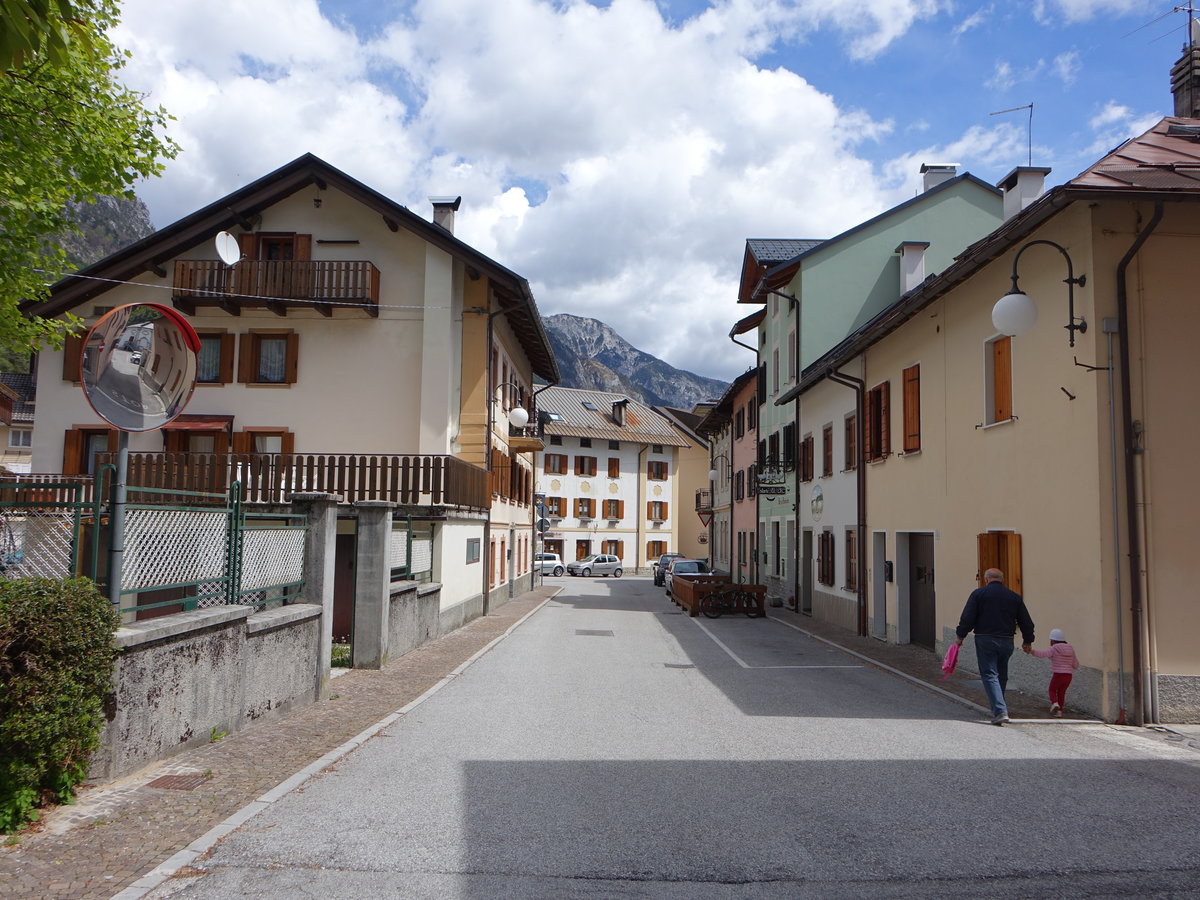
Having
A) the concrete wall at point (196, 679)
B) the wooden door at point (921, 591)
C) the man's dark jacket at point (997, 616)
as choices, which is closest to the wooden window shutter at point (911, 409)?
the wooden door at point (921, 591)

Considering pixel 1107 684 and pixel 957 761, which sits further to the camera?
pixel 1107 684

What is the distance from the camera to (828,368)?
20516 mm

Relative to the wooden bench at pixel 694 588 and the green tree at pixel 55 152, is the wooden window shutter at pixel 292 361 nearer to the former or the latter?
the green tree at pixel 55 152

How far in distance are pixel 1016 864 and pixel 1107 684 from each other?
18.5ft

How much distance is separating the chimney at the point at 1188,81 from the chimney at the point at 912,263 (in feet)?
34.5

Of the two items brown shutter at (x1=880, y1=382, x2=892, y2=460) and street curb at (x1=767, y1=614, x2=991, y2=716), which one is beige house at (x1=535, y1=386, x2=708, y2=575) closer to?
street curb at (x1=767, y1=614, x2=991, y2=716)

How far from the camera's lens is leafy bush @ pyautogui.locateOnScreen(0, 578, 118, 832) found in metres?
5.20

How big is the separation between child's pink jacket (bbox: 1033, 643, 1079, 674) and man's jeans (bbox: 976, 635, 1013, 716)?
67 cm

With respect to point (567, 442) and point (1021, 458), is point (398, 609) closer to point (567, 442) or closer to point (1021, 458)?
point (1021, 458)

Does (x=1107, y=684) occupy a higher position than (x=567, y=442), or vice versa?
(x=567, y=442)

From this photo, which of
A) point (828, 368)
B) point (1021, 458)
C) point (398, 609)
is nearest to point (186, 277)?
point (398, 609)

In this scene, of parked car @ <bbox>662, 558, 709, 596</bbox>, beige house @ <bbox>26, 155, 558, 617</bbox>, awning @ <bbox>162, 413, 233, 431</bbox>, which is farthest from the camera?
parked car @ <bbox>662, 558, 709, 596</bbox>

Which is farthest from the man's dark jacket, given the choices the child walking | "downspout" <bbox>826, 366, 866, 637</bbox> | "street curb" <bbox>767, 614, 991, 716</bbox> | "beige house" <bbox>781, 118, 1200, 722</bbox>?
"downspout" <bbox>826, 366, 866, 637</bbox>

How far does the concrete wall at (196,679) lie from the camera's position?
6.41m
